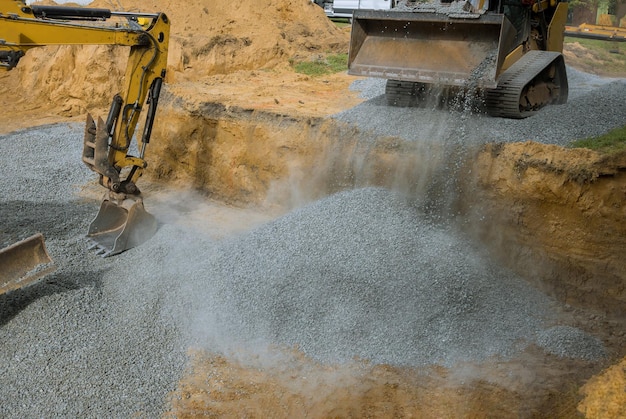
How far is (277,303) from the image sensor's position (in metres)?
6.33

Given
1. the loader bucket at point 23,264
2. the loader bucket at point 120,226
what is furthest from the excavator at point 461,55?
the loader bucket at point 23,264

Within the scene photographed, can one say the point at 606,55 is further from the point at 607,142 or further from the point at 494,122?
the point at 607,142

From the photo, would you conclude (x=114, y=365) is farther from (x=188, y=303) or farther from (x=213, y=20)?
(x=213, y=20)

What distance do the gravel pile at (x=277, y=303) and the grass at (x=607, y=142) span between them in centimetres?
32

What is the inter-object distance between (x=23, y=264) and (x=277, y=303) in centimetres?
276

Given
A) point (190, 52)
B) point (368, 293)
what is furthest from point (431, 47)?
point (190, 52)

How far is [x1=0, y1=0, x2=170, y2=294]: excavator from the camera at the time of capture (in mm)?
6609

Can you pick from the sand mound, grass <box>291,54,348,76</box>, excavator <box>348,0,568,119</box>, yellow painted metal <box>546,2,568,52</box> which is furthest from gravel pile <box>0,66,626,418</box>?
the sand mound

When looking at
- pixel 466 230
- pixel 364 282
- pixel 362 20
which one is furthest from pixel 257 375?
pixel 362 20

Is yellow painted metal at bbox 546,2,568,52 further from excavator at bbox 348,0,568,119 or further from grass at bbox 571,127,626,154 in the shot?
grass at bbox 571,127,626,154

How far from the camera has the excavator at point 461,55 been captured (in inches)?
306

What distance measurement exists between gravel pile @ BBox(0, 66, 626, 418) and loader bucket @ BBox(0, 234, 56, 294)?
0.14m

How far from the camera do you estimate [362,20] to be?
848cm

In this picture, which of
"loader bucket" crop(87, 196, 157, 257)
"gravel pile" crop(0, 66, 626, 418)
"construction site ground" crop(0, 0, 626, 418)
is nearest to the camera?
"construction site ground" crop(0, 0, 626, 418)
